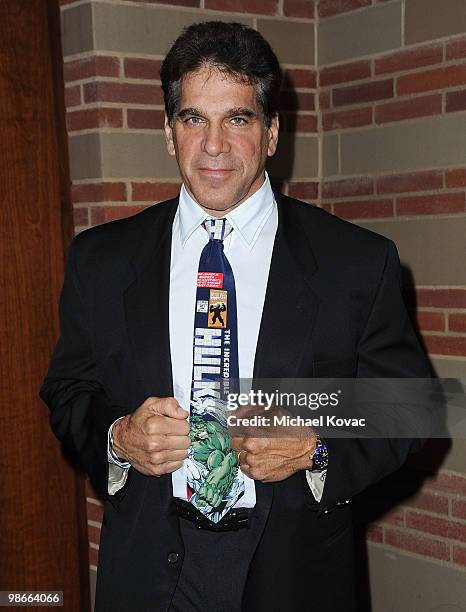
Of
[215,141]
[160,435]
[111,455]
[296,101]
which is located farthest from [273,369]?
[296,101]

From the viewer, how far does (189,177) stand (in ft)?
7.14

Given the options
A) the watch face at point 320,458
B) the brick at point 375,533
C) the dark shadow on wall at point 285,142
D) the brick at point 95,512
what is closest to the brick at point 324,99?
the dark shadow on wall at point 285,142

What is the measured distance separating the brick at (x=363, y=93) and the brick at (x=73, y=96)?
3.52ft

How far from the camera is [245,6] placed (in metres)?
3.42

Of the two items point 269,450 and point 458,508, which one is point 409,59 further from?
point 269,450

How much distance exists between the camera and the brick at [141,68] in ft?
10.3

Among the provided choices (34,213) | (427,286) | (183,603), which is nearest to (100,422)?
(183,603)

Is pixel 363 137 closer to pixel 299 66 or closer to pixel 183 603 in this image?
pixel 299 66

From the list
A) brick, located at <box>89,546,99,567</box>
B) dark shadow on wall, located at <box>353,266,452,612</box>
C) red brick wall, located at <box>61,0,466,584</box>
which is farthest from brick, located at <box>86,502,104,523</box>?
dark shadow on wall, located at <box>353,266,452,612</box>

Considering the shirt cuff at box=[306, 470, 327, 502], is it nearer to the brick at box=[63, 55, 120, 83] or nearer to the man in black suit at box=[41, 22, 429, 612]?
the man in black suit at box=[41, 22, 429, 612]

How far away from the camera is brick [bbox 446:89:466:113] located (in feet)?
10.1

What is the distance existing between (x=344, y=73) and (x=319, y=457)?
1.99 m

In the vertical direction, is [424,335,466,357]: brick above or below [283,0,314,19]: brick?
below

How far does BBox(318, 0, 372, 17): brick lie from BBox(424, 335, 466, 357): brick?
4.41 feet
